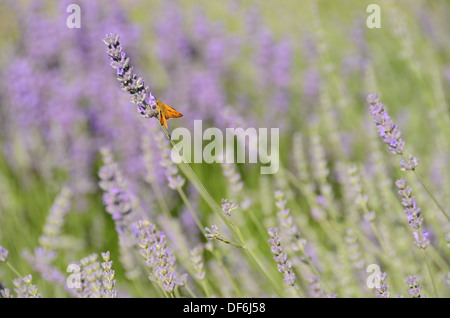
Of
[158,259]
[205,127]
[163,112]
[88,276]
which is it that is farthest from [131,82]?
[205,127]

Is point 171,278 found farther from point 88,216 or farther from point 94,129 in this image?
point 94,129

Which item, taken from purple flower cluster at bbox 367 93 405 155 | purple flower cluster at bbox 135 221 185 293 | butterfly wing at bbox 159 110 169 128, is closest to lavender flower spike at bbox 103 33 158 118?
butterfly wing at bbox 159 110 169 128

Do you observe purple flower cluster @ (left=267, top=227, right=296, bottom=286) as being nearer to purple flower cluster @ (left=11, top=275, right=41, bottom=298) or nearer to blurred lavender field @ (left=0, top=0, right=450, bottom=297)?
purple flower cluster @ (left=11, top=275, right=41, bottom=298)

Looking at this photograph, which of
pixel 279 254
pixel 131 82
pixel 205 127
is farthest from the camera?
pixel 205 127

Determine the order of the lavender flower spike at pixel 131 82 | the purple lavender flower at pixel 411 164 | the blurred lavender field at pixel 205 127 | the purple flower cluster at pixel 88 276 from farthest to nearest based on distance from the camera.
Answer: the blurred lavender field at pixel 205 127
the purple flower cluster at pixel 88 276
the purple lavender flower at pixel 411 164
the lavender flower spike at pixel 131 82

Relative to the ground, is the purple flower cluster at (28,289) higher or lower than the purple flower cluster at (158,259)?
lower

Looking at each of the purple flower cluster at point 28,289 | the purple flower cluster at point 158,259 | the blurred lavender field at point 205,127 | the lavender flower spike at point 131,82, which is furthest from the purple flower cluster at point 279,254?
the blurred lavender field at point 205,127

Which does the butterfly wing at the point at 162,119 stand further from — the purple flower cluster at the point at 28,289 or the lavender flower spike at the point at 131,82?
the purple flower cluster at the point at 28,289

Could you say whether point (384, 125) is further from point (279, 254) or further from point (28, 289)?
point (28, 289)

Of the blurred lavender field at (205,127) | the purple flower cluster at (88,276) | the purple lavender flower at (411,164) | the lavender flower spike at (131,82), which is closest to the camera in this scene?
the lavender flower spike at (131,82)
